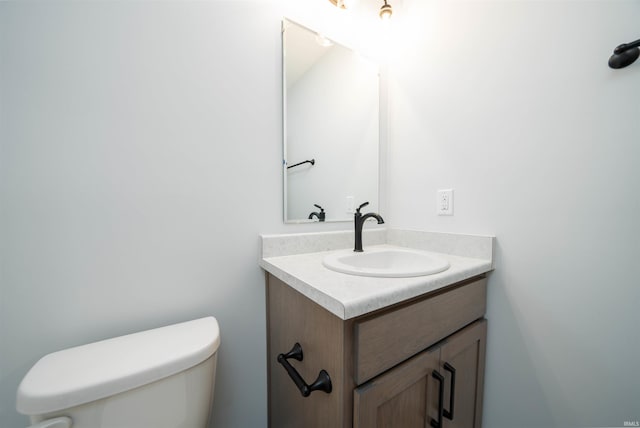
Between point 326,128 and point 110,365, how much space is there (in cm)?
108

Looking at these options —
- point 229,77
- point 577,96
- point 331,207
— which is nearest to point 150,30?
point 229,77

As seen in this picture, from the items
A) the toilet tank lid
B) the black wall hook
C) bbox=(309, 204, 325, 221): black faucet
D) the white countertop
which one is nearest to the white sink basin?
the white countertop

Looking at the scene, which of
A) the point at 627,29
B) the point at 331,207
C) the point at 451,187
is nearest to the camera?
the point at 627,29

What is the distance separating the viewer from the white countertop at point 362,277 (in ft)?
1.63

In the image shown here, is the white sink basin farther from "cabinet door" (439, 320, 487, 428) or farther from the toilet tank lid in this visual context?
the toilet tank lid

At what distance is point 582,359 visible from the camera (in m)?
0.68

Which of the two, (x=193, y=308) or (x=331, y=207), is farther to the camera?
(x=331, y=207)

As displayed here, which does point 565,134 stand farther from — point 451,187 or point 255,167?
point 255,167

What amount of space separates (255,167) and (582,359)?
122 centimetres

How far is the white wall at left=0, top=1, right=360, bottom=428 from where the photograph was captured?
579mm

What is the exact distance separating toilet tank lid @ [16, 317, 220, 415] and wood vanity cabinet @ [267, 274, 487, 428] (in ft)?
0.84

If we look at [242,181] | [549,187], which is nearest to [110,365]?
[242,181]

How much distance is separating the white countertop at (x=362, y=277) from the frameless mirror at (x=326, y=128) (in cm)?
14

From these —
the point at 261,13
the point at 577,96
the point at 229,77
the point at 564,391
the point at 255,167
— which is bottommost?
the point at 564,391
